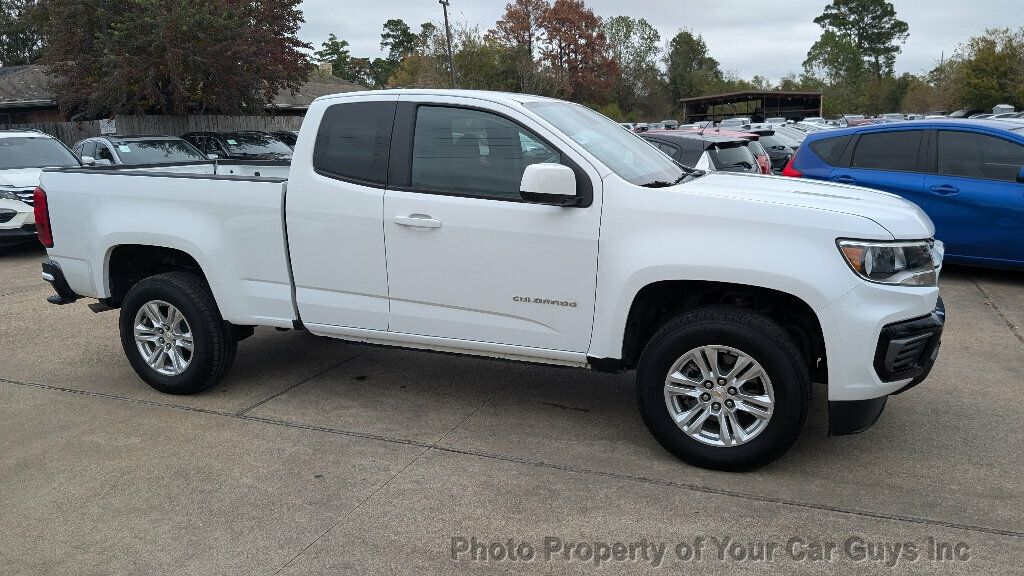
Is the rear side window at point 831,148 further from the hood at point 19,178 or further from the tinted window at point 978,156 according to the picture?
the hood at point 19,178

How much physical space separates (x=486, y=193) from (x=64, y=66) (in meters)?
21.4

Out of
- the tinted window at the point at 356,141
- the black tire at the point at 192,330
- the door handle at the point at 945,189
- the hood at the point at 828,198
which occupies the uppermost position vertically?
the tinted window at the point at 356,141

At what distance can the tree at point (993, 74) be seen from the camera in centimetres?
4522

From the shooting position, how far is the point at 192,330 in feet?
17.7

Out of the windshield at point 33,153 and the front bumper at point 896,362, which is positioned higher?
the windshield at point 33,153

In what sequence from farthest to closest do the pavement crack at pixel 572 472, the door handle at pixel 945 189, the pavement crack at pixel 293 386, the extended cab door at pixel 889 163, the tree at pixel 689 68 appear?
1. the tree at pixel 689 68
2. the extended cab door at pixel 889 163
3. the door handle at pixel 945 189
4. the pavement crack at pixel 293 386
5. the pavement crack at pixel 572 472

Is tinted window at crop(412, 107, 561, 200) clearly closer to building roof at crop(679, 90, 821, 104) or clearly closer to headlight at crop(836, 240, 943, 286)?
headlight at crop(836, 240, 943, 286)

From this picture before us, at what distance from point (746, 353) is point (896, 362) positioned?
2.22ft

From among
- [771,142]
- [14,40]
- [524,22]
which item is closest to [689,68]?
[524,22]

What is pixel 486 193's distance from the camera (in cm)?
461

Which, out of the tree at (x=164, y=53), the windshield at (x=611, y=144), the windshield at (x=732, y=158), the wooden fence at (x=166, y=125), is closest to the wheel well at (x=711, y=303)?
the windshield at (x=611, y=144)

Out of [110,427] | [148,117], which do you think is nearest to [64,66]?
[148,117]

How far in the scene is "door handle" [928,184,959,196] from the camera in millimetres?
8473

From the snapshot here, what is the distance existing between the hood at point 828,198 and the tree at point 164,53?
60.5 feet
